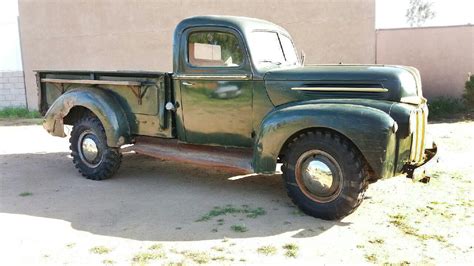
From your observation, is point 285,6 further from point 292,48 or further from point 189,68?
point 189,68

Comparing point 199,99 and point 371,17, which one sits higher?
point 371,17

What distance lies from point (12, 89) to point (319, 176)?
11.2 metres

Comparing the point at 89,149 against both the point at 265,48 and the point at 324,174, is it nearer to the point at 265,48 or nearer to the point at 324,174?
the point at 265,48

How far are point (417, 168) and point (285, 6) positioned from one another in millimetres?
7814

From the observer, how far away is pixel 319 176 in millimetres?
4180

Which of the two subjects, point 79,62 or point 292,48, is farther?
point 79,62

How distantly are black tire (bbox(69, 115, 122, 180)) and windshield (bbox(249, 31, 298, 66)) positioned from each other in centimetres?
213

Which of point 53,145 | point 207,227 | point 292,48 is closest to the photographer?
point 207,227

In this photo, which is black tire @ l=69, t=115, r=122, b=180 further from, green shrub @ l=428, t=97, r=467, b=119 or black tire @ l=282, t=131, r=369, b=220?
green shrub @ l=428, t=97, r=467, b=119

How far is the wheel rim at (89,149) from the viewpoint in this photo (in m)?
5.71

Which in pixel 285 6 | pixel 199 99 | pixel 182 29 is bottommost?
pixel 199 99

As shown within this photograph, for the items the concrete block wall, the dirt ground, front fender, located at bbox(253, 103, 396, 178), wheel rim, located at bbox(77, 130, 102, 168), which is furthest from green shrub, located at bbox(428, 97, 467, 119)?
the concrete block wall

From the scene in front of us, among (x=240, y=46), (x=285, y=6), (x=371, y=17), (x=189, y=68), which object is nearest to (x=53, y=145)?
(x=189, y=68)

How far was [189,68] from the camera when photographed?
5070 millimetres
